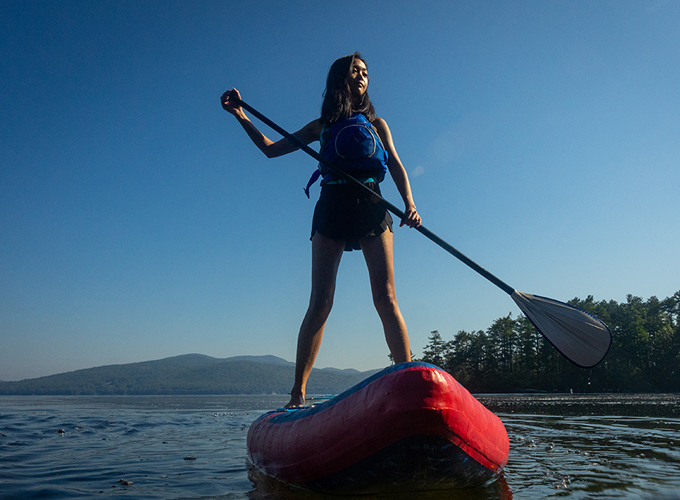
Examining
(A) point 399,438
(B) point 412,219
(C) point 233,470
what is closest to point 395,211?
(B) point 412,219

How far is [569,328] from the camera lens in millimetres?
3066

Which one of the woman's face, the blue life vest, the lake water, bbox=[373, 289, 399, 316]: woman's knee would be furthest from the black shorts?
the lake water

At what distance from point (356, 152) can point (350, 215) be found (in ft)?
1.67

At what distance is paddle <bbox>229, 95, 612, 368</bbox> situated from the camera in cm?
293

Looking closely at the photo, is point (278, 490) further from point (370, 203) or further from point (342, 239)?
A: point (370, 203)

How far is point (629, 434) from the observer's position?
4676mm

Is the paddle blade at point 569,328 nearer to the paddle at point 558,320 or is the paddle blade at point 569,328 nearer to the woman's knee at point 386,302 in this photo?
the paddle at point 558,320

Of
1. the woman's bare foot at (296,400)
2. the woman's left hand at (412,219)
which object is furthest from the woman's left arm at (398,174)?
the woman's bare foot at (296,400)

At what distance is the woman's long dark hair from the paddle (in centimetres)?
36

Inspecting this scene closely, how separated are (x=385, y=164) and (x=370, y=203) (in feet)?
1.38

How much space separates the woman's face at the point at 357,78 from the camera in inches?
136

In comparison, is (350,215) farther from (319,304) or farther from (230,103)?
(230,103)

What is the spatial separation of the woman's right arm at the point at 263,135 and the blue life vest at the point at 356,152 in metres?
0.46

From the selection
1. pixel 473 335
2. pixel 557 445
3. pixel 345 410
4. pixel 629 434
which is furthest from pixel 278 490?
pixel 473 335
